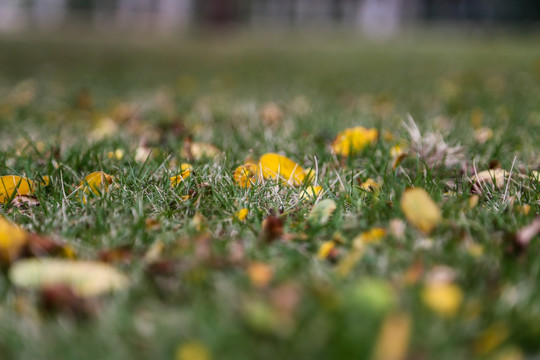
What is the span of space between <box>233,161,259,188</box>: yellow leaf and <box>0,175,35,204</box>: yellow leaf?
594 millimetres

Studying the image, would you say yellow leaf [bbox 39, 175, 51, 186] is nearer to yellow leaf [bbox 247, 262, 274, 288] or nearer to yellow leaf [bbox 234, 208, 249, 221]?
yellow leaf [bbox 234, 208, 249, 221]

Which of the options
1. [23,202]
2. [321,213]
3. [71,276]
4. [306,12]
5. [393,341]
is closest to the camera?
[393,341]

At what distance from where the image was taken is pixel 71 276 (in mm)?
1059

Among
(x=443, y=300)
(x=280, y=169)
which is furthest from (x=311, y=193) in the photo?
(x=443, y=300)

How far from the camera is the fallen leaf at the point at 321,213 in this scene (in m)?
1.42

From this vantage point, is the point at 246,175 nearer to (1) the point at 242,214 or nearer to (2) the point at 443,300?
(1) the point at 242,214

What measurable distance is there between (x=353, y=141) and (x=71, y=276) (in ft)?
4.13

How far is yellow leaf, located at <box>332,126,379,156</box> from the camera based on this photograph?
2.05 metres

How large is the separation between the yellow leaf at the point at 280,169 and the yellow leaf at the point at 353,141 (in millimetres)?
289

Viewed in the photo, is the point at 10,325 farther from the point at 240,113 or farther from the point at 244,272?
the point at 240,113

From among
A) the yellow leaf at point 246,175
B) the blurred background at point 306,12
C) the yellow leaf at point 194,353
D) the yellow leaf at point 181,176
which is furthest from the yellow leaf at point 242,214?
the blurred background at point 306,12

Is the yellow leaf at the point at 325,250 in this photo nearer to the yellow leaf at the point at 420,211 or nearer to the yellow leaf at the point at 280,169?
the yellow leaf at the point at 420,211

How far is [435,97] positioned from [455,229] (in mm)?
2619

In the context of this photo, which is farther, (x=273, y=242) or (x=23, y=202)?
(x=23, y=202)
